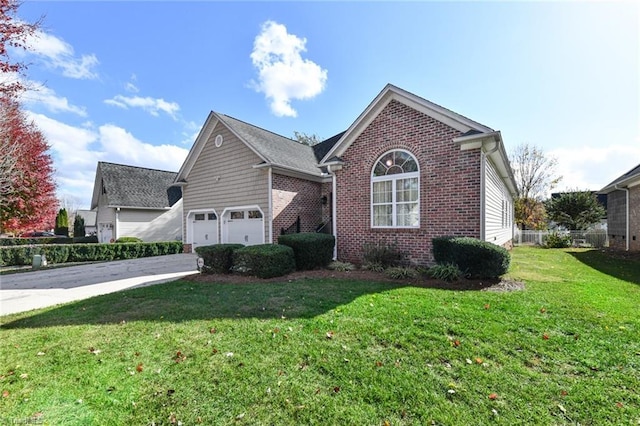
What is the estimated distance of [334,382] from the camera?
2.95 meters

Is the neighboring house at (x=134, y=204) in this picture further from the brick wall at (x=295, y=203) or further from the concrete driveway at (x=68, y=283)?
the brick wall at (x=295, y=203)

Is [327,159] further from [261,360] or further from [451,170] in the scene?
[261,360]

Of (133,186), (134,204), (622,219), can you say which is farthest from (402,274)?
(133,186)

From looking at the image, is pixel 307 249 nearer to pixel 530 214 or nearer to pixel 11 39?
pixel 11 39

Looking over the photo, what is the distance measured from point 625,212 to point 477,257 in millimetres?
14537

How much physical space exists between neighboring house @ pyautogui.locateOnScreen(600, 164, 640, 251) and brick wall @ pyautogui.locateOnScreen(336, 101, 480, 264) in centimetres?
1072

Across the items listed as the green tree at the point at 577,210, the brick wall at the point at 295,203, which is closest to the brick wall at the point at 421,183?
the brick wall at the point at 295,203

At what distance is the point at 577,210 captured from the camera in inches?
893

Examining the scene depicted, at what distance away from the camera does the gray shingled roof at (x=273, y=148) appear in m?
12.8

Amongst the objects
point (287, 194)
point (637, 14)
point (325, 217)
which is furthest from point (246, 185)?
point (637, 14)

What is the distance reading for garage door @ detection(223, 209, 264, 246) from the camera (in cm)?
1323

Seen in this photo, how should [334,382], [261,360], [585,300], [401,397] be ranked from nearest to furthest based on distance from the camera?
[401,397] < [334,382] < [261,360] < [585,300]

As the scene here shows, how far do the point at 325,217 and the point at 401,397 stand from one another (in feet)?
39.6

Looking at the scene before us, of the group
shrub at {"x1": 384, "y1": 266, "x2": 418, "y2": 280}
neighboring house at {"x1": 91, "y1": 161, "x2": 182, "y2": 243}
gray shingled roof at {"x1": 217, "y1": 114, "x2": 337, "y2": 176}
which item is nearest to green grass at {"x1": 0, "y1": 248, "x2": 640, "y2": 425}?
shrub at {"x1": 384, "y1": 266, "x2": 418, "y2": 280}
